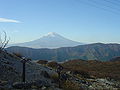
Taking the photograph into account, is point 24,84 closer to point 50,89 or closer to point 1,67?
point 50,89

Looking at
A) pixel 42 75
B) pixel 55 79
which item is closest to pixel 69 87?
pixel 55 79

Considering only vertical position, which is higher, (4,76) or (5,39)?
(5,39)

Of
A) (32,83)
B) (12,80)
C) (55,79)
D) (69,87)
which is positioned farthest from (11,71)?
(69,87)

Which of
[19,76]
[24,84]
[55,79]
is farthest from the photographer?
[55,79]

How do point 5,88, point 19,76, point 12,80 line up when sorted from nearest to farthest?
point 5,88 < point 12,80 < point 19,76

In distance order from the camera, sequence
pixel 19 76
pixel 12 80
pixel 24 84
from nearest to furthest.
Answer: pixel 24 84 → pixel 12 80 → pixel 19 76

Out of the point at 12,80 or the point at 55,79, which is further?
the point at 55,79

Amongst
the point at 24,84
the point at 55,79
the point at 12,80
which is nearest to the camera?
the point at 24,84

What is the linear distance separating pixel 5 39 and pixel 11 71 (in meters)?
3.41

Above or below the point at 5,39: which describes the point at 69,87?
below

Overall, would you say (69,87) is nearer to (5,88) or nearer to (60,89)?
(60,89)

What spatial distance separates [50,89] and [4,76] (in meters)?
5.42

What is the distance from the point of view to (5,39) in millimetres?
18484

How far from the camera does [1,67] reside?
20344 millimetres
